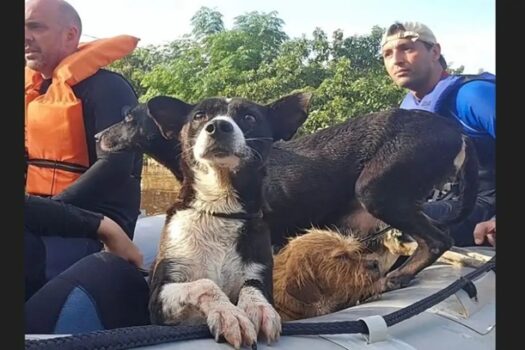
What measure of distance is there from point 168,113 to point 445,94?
575 millimetres

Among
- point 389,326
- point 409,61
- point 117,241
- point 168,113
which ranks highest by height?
point 409,61

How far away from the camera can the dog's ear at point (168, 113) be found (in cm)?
130

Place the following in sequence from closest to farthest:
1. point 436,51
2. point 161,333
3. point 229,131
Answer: point 161,333, point 229,131, point 436,51

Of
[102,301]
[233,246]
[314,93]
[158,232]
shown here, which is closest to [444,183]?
[314,93]

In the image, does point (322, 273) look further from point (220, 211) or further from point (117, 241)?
point (117, 241)

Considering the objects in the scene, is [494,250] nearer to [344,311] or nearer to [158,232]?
[344,311]

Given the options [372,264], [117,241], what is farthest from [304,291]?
[117,241]

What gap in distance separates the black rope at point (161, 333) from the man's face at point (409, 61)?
0.43 meters

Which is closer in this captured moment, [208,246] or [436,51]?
[208,246]

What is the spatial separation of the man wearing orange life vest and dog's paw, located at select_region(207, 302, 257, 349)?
0.27 m

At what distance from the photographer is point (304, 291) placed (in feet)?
4.67

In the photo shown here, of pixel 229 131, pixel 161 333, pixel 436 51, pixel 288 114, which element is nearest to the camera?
pixel 161 333

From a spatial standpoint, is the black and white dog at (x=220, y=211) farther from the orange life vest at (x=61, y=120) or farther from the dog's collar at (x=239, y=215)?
the orange life vest at (x=61, y=120)

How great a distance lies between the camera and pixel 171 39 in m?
1.34
